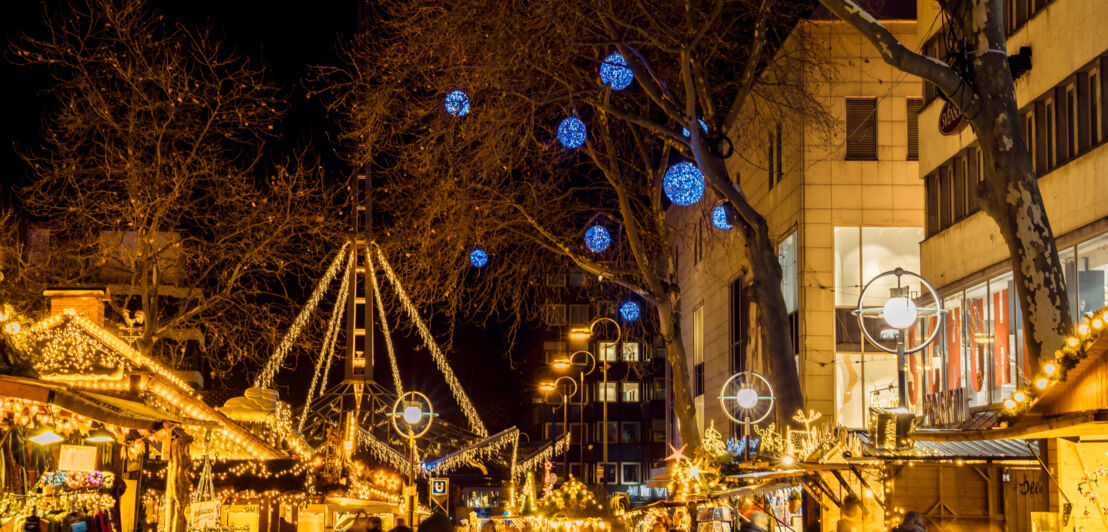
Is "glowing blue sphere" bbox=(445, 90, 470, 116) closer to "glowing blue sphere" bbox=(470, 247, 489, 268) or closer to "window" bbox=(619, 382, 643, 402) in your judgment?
"glowing blue sphere" bbox=(470, 247, 489, 268)

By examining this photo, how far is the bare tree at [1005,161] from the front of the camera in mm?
13055

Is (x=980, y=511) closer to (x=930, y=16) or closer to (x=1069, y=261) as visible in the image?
(x=1069, y=261)

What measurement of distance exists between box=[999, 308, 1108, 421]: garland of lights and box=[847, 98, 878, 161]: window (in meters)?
23.5

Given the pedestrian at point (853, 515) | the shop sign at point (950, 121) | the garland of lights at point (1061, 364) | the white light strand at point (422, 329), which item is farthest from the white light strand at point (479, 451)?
the garland of lights at point (1061, 364)

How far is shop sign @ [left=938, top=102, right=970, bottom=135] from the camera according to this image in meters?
24.4

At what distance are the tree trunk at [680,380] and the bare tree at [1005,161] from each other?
11902 mm

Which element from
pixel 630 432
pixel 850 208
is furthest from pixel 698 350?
pixel 630 432

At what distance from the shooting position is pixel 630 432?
353 feet

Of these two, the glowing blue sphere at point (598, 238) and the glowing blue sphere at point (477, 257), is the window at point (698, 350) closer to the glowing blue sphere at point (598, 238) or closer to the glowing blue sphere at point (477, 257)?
the glowing blue sphere at point (477, 257)

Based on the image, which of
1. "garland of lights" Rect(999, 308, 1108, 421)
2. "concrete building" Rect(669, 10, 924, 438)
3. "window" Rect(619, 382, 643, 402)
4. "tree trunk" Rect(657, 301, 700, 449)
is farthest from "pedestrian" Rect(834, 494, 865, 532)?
Answer: "window" Rect(619, 382, 643, 402)

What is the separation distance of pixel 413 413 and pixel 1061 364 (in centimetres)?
1541

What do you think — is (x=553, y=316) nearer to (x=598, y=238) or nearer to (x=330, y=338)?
(x=598, y=238)

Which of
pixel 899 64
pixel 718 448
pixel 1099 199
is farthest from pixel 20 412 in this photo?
pixel 718 448

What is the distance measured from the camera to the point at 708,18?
67.1ft
